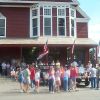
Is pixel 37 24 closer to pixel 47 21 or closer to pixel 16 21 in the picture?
pixel 47 21

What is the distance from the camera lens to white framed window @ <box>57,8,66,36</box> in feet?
139

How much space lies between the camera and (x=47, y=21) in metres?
42.2

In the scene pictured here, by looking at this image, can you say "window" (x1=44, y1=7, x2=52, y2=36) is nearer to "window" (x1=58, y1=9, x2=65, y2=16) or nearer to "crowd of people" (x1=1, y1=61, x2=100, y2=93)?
"window" (x1=58, y1=9, x2=65, y2=16)

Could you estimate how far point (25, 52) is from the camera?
4256 cm

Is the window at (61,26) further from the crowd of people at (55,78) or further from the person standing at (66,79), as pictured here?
the person standing at (66,79)

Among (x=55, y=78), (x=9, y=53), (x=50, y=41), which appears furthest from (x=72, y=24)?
(x=55, y=78)

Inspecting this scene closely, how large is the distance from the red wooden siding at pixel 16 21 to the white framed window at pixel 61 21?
2.94 m

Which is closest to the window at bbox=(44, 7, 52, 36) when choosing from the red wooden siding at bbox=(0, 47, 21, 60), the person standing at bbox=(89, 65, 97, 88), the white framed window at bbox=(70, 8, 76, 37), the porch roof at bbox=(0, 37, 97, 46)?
Result: the porch roof at bbox=(0, 37, 97, 46)

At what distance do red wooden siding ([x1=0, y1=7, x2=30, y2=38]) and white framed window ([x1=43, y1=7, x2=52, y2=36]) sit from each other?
5.64 ft

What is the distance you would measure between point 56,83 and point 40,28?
14.1 meters

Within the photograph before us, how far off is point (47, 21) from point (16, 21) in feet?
9.77

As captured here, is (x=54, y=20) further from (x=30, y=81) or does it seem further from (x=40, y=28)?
(x=30, y=81)

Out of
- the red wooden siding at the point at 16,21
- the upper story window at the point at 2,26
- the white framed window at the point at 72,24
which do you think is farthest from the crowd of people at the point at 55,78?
the white framed window at the point at 72,24

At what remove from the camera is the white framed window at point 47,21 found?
4200 cm
